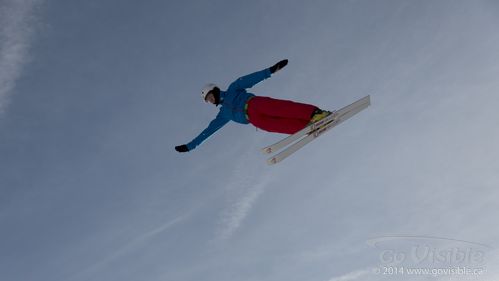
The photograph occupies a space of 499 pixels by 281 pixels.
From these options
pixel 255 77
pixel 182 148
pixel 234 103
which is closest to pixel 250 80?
pixel 255 77

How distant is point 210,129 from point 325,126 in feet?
10.0

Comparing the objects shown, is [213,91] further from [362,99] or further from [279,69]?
[362,99]

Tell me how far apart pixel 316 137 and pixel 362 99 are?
163 cm

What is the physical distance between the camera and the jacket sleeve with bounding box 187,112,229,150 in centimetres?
1245

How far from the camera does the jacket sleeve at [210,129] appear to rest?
12453mm

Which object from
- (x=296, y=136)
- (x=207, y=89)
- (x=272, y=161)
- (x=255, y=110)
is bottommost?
(x=272, y=161)

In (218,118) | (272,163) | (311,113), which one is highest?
(218,118)

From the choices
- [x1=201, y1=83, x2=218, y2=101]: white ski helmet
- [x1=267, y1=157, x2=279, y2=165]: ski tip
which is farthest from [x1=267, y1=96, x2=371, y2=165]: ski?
[x1=201, y1=83, x2=218, y2=101]: white ski helmet

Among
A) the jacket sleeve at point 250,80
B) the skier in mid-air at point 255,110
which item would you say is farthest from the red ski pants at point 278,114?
the jacket sleeve at point 250,80

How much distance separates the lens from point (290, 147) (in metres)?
11.0

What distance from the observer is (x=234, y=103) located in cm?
1196

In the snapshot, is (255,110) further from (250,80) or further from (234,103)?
(250,80)

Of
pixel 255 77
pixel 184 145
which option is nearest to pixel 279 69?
pixel 255 77

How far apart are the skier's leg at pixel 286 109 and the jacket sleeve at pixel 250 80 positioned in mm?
637
